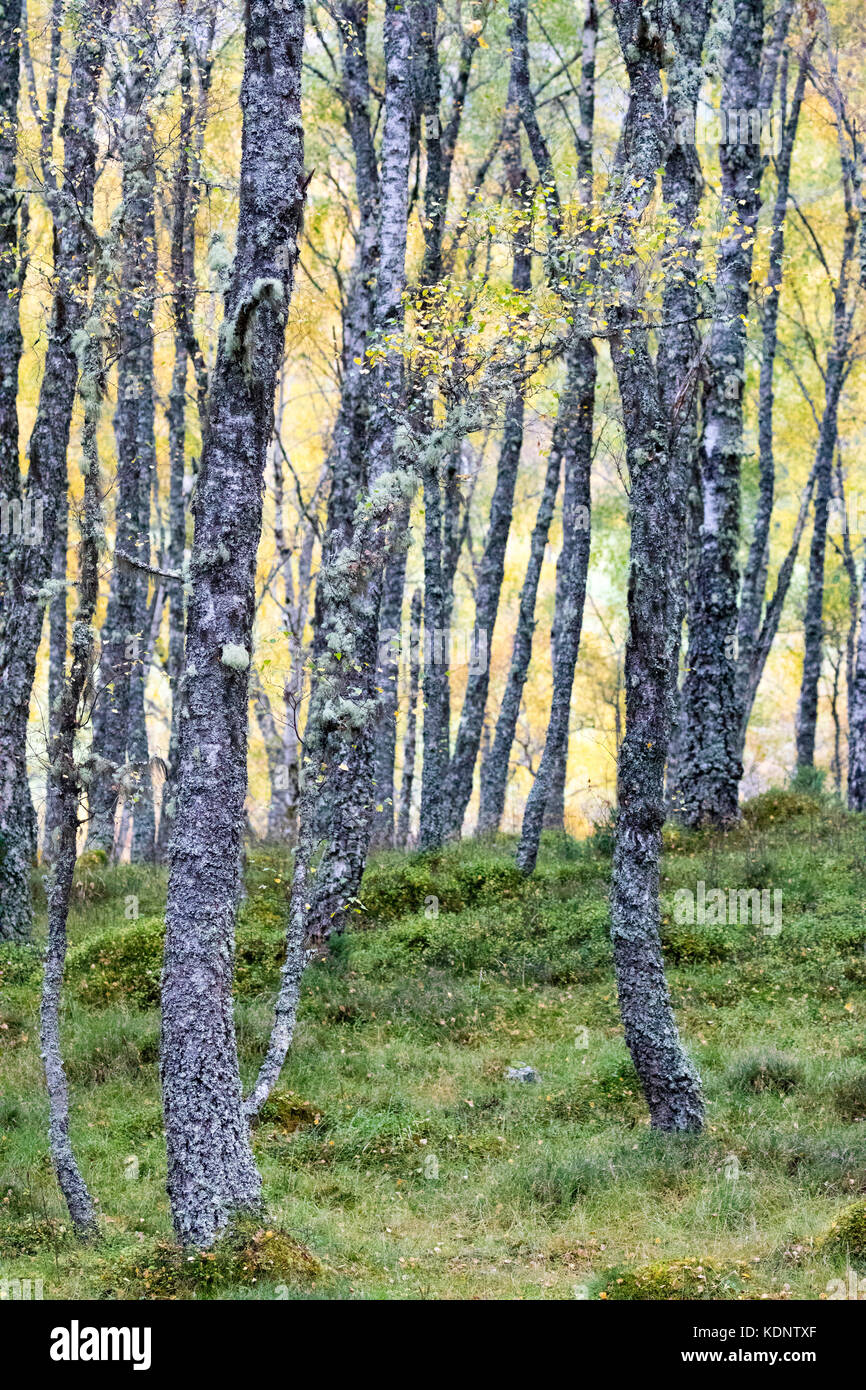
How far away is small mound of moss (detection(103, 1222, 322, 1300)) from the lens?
19.1ft

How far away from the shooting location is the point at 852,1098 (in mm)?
8727

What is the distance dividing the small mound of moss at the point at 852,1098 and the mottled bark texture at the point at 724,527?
19.5 ft

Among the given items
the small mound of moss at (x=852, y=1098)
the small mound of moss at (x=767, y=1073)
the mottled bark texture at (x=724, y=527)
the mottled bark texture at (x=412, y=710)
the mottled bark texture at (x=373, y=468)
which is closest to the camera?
the small mound of moss at (x=852, y=1098)

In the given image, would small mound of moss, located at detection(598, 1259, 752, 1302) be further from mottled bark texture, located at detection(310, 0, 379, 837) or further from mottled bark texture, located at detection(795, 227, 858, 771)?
mottled bark texture, located at detection(795, 227, 858, 771)

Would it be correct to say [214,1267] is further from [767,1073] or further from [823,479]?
[823,479]

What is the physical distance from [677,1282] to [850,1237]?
4.17 feet

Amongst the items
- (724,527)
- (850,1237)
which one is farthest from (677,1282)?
(724,527)

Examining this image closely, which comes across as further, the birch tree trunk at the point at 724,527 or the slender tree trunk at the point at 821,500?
the slender tree trunk at the point at 821,500

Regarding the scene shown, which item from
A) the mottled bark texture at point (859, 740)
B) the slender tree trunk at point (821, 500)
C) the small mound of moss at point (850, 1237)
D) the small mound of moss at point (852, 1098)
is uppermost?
the slender tree trunk at point (821, 500)

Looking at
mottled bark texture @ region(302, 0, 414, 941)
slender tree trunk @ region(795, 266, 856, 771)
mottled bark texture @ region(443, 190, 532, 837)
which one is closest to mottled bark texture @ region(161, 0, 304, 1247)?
mottled bark texture @ region(302, 0, 414, 941)

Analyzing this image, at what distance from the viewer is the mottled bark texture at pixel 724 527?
48.4ft

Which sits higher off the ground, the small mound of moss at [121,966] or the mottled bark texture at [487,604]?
the mottled bark texture at [487,604]

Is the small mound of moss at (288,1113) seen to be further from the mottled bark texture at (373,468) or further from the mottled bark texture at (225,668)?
the mottled bark texture at (225,668)

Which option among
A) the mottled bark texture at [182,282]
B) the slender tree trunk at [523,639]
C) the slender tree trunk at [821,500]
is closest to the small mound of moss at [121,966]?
the mottled bark texture at [182,282]
